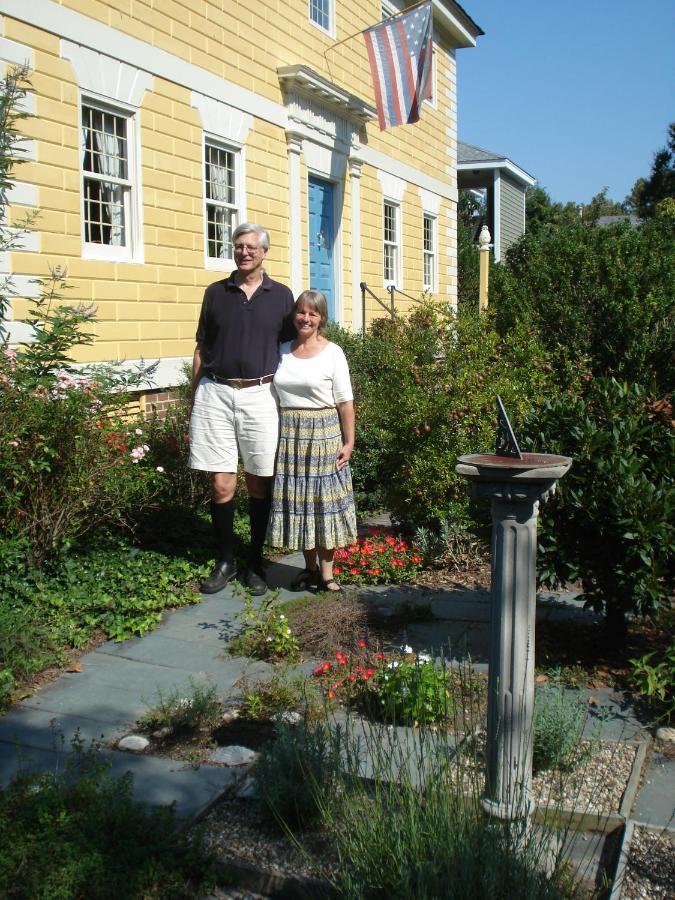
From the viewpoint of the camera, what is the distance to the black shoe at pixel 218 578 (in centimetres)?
565

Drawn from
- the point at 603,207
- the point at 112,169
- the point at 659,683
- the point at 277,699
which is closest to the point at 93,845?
the point at 277,699

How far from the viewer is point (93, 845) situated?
8.64 ft

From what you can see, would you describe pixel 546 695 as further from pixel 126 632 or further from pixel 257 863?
pixel 126 632

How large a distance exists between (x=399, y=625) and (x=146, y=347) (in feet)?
16.1

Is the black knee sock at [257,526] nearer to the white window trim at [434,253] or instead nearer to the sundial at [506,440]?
the sundial at [506,440]

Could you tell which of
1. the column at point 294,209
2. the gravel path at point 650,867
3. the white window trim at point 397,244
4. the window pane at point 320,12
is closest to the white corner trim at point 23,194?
the column at point 294,209

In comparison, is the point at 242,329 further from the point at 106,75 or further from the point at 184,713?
the point at 106,75

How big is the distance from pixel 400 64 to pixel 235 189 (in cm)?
407

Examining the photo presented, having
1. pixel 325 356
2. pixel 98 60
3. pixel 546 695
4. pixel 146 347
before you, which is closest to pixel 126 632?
pixel 325 356

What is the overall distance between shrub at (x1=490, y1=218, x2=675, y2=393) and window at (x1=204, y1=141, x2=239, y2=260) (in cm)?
338

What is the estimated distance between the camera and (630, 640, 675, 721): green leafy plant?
3.79 meters

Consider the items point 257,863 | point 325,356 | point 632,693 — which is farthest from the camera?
point 325,356

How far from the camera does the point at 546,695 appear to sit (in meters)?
3.58

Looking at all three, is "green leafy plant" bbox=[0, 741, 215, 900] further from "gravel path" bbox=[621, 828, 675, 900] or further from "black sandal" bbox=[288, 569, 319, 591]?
"black sandal" bbox=[288, 569, 319, 591]
